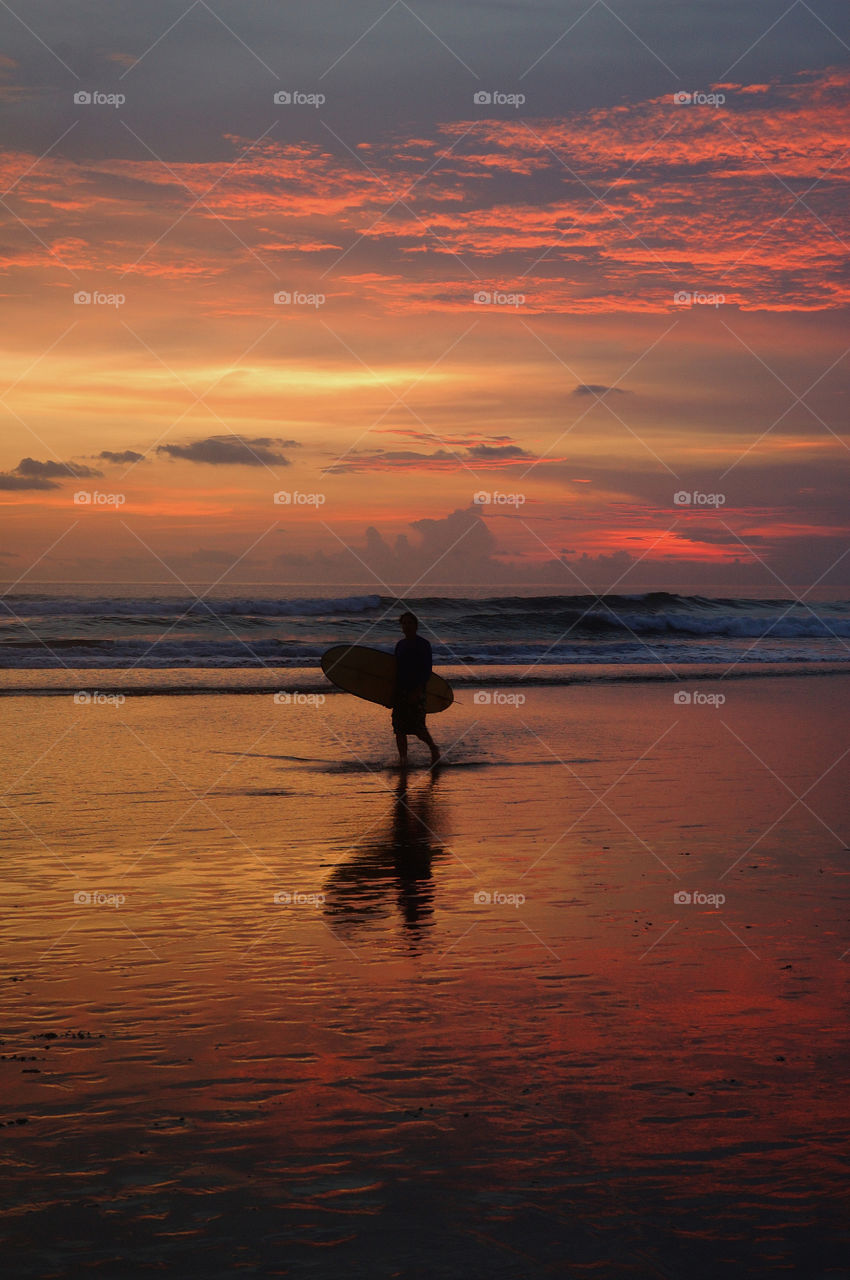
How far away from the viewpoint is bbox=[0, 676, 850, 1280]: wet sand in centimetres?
373

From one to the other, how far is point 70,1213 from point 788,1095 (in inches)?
104

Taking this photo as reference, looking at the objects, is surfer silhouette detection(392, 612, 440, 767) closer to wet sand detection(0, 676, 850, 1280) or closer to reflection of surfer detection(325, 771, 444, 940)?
wet sand detection(0, 676, 850, 1280)

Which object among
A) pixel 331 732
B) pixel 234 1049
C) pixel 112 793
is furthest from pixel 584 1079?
pixel 331 732

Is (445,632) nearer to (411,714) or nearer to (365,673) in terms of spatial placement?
(365,673)

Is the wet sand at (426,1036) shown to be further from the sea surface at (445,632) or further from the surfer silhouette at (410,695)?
the sea surface at (445,632)

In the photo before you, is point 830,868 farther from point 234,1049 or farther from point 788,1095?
point 234,1049

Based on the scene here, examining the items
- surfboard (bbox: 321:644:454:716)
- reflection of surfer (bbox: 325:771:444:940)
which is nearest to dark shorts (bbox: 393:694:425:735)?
reflection of surfer (bbox: 325:771:444:940)

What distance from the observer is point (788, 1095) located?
4.74 metres

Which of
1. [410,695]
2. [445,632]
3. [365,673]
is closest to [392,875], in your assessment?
[410,695]

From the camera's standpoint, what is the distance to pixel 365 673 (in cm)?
1934

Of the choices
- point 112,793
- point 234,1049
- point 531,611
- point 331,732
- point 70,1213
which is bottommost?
point 70,1213

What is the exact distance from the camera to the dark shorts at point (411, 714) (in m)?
15.2

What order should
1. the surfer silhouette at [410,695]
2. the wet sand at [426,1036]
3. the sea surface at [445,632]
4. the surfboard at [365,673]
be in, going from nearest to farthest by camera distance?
the wet sand at [426,1036] → the surfer silhouette at [410,695] → the surfboard at [365,673] → the sea surface at [445,632]

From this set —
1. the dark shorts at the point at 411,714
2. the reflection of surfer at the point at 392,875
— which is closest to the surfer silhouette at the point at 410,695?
the dark shorts at the point at 411,714
